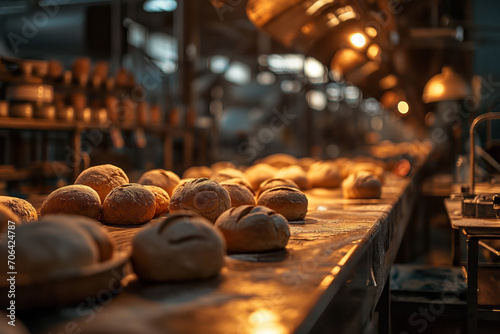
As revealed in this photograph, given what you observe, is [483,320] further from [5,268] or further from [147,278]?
[5,268]

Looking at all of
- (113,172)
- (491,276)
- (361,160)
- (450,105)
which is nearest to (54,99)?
(361,160)

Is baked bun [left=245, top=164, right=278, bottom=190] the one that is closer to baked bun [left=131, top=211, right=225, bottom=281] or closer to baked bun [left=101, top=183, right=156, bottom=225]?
baked bun [left=101, top=183, right=156, bottom=225]

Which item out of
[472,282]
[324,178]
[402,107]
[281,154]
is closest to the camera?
[472,282]

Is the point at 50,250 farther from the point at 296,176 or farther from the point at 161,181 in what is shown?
the point at 296,176

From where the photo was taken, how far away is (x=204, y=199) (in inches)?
58.8

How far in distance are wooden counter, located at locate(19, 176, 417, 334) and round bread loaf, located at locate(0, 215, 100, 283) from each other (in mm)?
67

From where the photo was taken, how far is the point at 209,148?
790cm

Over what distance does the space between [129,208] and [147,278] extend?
61cm

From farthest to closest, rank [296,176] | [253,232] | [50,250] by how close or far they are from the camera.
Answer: [296,176]
[253,232]
[50,250]

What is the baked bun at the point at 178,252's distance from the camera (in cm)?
92

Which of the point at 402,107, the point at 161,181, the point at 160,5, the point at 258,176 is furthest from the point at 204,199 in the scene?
the point at 402,107

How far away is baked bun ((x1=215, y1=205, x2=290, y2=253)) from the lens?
47.3 inches

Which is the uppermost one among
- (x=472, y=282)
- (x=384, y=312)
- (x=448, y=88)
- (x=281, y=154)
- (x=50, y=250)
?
(x=448, y=88)

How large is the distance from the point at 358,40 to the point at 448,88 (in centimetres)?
139
